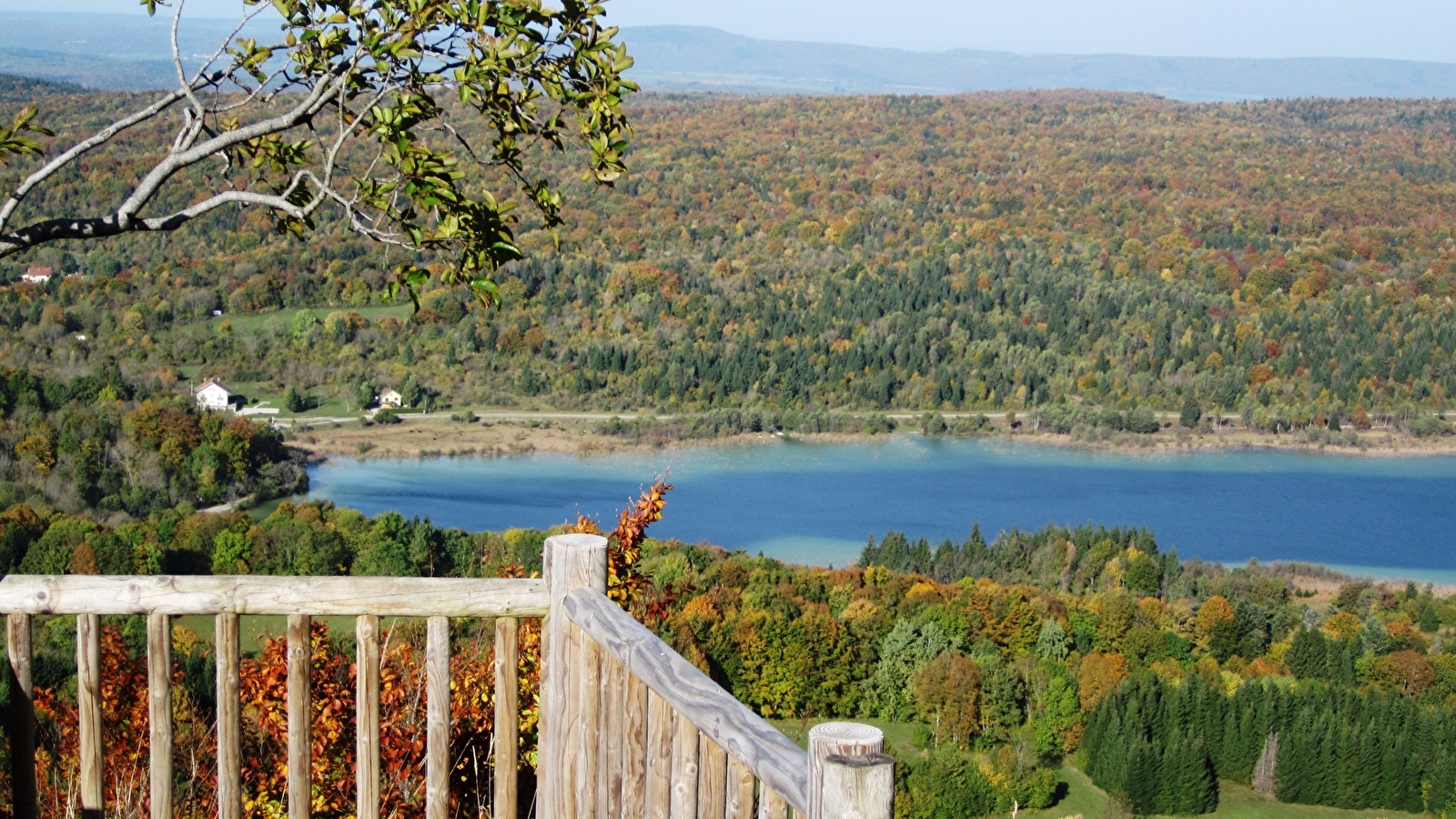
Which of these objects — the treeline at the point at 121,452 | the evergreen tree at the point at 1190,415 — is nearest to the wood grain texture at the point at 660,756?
the treeline at the point at 121,452

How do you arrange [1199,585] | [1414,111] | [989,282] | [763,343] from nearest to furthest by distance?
1. [1199,585]
2. [763,343]
3. [989,282]
4. [1414,111]

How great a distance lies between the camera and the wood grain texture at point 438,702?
202cm

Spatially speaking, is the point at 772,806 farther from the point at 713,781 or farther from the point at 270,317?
the point at 270,317

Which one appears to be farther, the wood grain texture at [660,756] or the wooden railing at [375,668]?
the wooden railing at [375,668]

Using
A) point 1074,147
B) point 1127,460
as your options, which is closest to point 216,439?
point 1127,460

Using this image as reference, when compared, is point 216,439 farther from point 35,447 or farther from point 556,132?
point 556,132

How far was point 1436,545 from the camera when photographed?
32.9 meters

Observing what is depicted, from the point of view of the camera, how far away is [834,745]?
1.23 meters

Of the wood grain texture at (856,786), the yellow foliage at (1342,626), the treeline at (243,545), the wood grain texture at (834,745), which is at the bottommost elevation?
the yellow foliage at (1342,626)

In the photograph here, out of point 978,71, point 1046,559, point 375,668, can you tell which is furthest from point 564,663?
point 978,71

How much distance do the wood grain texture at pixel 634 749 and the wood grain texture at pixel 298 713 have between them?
1.64 feet

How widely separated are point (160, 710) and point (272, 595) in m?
Answer: 0.21

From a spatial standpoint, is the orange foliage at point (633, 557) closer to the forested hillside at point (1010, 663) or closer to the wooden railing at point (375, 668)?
the wooden railing at point (375, 668)

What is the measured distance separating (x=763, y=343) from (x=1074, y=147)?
24114 mm
